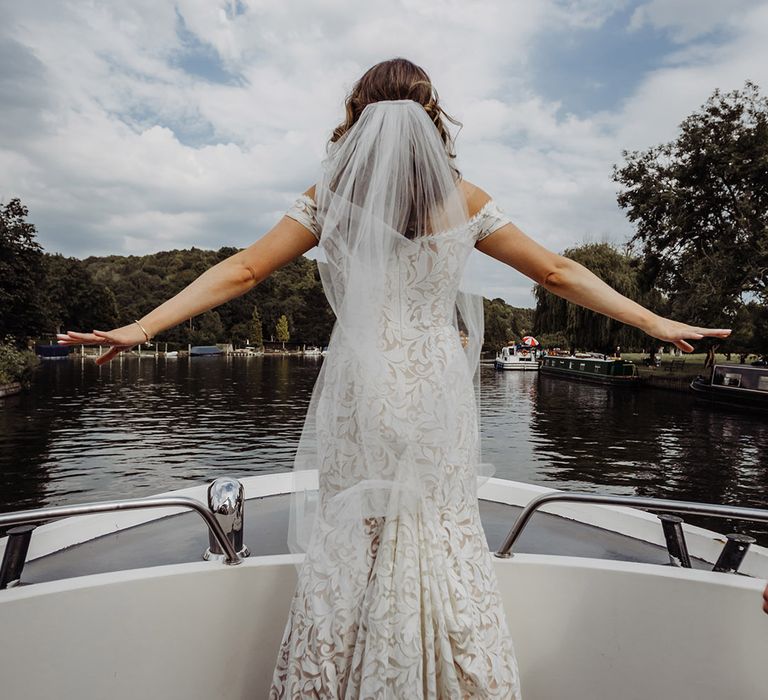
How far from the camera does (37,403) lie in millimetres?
24938

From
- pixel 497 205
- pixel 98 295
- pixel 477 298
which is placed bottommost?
pixel 477 298

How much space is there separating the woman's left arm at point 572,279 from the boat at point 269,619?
556 millimetres

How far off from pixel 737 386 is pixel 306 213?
24485mm

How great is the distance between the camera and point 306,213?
153 centimetres

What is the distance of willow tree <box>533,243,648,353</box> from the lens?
111ft

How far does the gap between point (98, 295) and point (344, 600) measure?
2684 inches

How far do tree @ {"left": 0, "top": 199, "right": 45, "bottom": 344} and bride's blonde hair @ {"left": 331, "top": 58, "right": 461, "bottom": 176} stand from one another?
1247 inches

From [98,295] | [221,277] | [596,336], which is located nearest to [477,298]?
[221,277]

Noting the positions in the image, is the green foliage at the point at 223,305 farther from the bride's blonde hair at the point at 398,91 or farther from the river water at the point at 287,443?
the bride's blonde hair at the point at 398,91

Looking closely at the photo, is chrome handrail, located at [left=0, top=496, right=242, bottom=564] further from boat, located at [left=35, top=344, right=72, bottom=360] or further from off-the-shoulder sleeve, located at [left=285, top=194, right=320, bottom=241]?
boat, located at [left=35, top=344, right=72, bottom=360]

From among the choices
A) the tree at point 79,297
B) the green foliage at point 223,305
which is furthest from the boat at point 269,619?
the green foliage at point 223,305

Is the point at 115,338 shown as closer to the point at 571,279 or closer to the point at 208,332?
the point at 571,279

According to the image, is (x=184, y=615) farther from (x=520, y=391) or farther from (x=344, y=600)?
(x=520, y=391)

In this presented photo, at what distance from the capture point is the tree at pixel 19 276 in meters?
28.1
